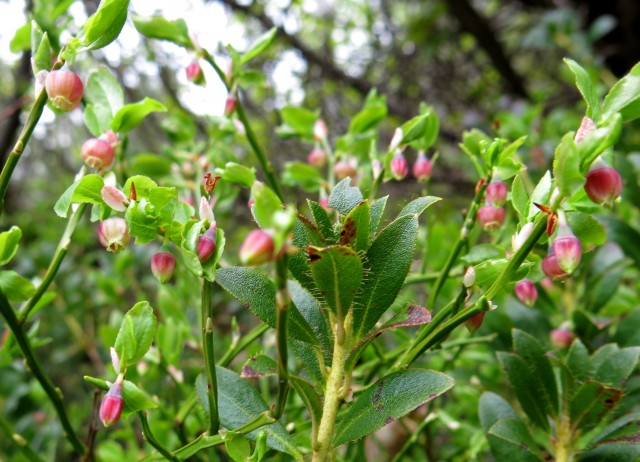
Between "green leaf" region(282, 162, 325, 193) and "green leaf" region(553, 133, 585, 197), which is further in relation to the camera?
"green leaf" region(282, 162, 325, 193)

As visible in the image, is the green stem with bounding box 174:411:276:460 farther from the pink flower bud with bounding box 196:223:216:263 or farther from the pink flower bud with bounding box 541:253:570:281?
the pink flower bud with bounding box 541:253:570:281

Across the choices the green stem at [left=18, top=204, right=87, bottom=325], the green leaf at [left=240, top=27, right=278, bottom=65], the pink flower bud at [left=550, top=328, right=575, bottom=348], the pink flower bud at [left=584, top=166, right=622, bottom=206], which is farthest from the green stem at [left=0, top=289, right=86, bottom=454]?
the pink flower bud at [left=550, top=328, right=575, bottom=348]

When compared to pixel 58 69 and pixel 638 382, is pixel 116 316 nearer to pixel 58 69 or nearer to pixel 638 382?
pixel 58 69

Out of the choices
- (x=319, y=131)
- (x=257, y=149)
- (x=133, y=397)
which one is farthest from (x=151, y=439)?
(x=319, y=131)

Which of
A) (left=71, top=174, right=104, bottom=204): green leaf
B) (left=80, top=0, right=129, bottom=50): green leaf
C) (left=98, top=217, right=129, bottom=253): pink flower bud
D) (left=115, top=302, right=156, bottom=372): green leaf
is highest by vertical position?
(left=80, top=0, right=129, bottom=50): green leaf

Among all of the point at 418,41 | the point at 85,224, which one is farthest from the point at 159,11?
the point at 418,41

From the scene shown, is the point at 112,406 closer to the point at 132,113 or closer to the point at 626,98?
the point at 132,113
